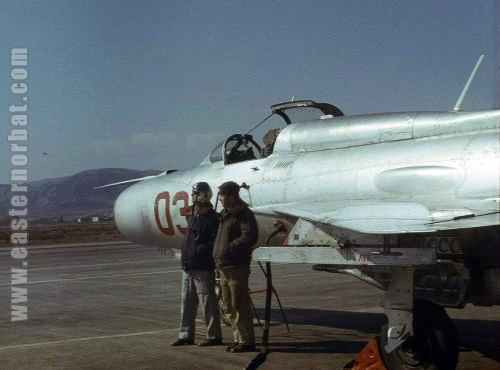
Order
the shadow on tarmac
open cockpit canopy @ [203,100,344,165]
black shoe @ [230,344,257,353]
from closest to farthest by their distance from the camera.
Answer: black shoe @ [230,344,257,353] → the shadow on tarmac → open cockpit canopy @ [203,100,344,165]

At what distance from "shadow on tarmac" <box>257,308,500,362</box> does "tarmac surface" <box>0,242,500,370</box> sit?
0.5 inches

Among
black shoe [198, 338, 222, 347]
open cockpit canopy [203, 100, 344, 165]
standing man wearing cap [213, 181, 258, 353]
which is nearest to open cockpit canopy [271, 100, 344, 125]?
open cockpit canopy [203, 100, 344, 165]

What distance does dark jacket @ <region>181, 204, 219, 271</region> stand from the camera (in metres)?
9.78

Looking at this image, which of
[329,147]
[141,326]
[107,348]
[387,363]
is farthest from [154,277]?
[387,363]

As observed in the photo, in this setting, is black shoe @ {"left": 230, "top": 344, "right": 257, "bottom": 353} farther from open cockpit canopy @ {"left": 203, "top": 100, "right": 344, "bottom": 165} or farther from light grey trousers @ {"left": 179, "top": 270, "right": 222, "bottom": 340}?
open cockpit canopy @ {"left": 203, "top": 100, "right": 344, "bottom": 165}

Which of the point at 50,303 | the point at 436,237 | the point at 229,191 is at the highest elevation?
the point at 229,191

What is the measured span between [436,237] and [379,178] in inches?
39.6

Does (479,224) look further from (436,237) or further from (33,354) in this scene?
(33,354)

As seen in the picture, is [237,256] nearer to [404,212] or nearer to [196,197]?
[196,197]

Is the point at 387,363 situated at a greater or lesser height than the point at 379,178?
lesser

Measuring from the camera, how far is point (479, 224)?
6.66 meters

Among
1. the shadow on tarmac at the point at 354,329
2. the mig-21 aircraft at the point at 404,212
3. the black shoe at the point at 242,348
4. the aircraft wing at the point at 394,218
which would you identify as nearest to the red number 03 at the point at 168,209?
the mig-21 aircraft at the point at 404,212

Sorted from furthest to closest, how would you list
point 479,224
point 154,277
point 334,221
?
point 154,277 → point 334,221 → point 479,224

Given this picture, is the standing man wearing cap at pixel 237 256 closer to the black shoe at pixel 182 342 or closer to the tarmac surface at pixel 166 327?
the tarmac surface at pixel 166 327
